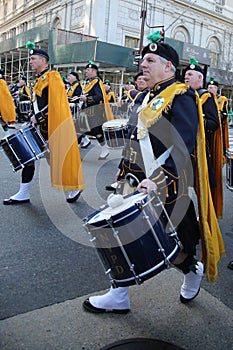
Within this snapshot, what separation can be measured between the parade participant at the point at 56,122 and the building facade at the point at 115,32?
15.6m

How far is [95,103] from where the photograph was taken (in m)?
7.87

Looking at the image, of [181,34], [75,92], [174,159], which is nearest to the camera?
[174,159]

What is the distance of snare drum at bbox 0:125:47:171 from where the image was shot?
4.43 metres

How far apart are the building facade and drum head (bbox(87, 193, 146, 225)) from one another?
18482 mm

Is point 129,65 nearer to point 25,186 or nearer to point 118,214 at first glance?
point 25,186

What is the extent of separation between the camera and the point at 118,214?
6.36 ft

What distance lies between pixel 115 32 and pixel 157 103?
27.9 meters

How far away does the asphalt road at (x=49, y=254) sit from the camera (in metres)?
2.82

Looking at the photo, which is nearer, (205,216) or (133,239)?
(133,239)

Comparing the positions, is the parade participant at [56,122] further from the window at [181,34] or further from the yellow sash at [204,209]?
the window at [181,34]

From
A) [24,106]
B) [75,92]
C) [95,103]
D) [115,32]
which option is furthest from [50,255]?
[115,32]

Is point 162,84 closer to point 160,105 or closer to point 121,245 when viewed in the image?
point 160,105

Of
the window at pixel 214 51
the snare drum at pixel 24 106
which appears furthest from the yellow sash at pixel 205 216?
the window at pixel 214 51

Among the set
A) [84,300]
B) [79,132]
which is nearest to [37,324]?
[84,300]
